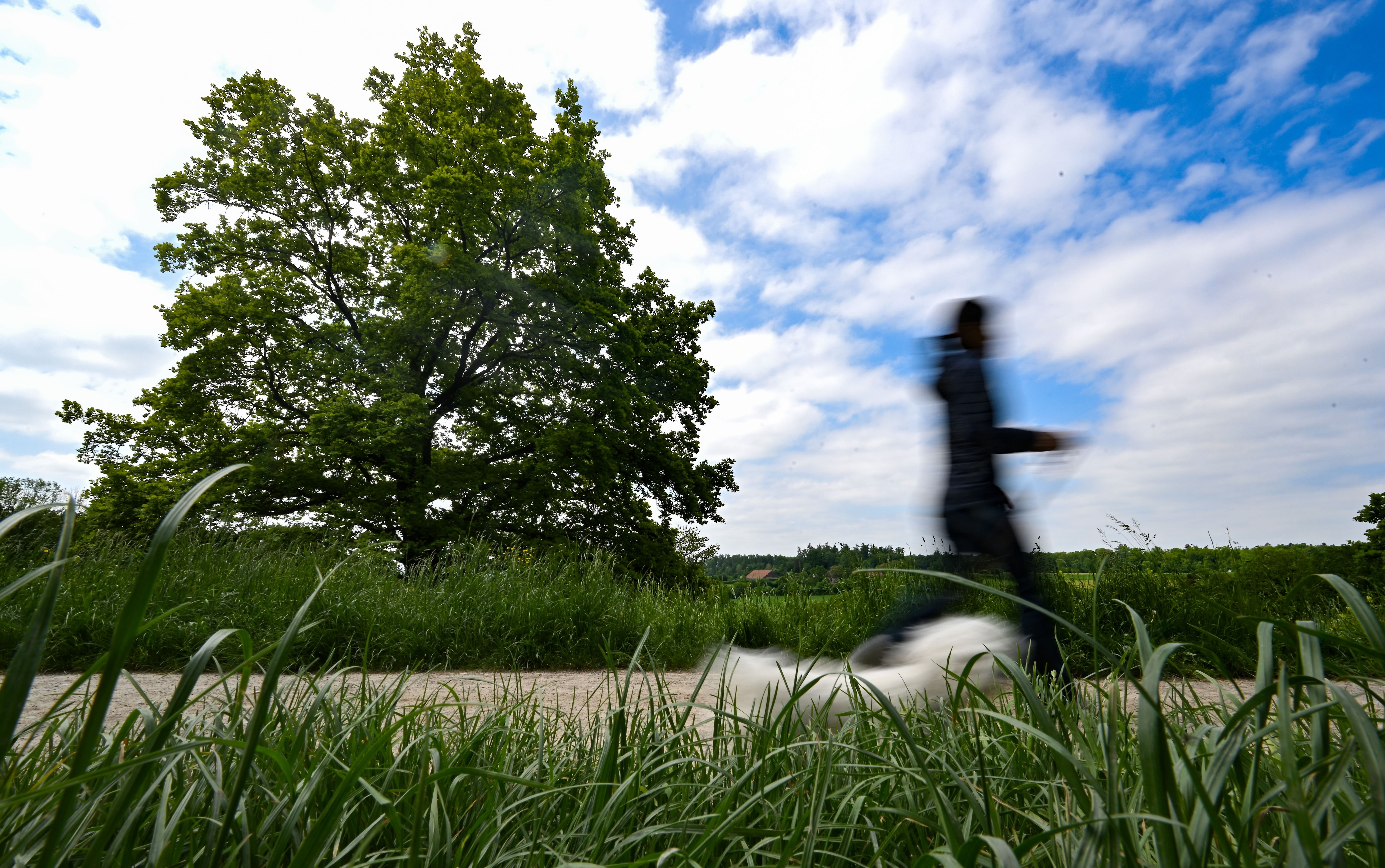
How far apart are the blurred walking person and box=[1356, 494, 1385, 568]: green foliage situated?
632 centimetres

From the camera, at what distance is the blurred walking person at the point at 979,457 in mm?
3082

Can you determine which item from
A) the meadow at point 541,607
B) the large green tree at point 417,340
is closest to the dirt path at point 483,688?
the meadow at point 541,607

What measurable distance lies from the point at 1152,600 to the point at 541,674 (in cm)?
521

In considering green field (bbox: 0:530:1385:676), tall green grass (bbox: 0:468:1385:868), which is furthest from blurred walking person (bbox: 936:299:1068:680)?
tall green grass (bbox: 0:468:1385:868)

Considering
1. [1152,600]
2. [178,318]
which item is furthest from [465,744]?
[178,318]

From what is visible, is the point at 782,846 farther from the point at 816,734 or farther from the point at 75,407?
the point at 75,407

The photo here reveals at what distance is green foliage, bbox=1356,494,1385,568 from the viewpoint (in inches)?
265

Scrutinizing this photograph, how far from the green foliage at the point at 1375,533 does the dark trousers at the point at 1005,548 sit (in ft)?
21.2

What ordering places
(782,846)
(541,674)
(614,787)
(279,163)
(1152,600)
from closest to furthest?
1. (782,846)
2. (614,787)
3. (541,674)
4. (1152,600)
5. (279,163)

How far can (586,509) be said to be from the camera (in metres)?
15.3

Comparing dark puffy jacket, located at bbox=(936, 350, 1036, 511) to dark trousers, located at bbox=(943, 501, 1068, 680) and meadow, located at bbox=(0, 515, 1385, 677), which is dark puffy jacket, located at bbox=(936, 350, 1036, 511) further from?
meadow, located at bbox=(0, 515, 1385, 677)

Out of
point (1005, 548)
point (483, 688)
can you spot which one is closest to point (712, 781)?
point (1005, 548)

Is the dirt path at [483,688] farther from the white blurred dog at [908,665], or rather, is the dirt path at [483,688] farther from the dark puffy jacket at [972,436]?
the dark puffy jacket at [972,436]

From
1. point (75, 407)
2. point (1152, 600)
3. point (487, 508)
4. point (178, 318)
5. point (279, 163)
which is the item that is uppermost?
point (279, 163)
